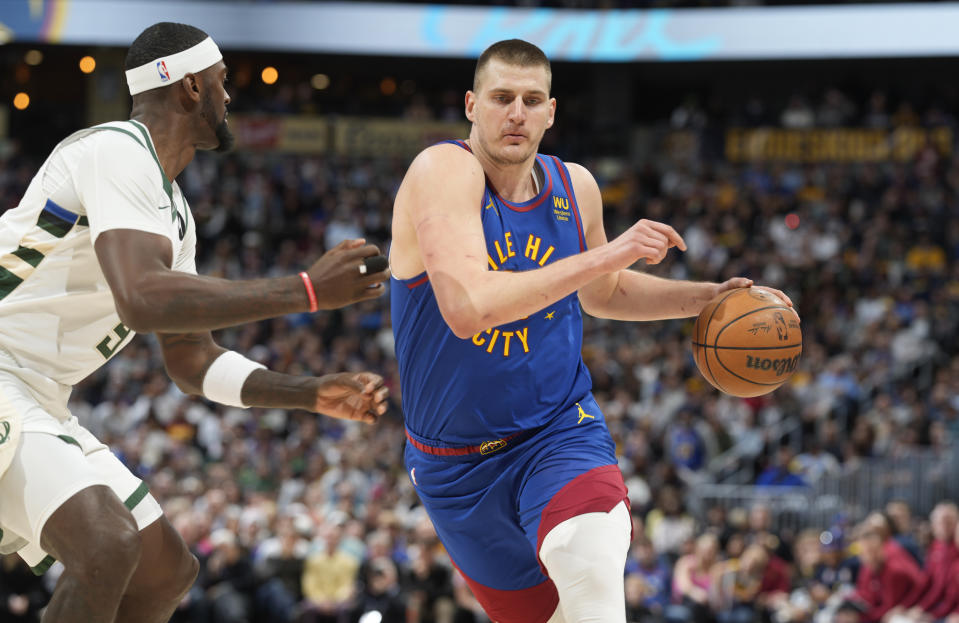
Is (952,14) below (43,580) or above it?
above

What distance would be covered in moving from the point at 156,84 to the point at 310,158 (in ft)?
67.3

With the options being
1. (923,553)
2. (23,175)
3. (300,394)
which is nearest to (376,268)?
(300,394)

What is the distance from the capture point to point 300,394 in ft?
14.1

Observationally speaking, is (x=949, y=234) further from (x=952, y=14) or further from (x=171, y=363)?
(x=171, y=363)

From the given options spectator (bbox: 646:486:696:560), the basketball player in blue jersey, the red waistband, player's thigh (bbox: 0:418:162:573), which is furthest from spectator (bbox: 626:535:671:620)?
player's thigh (bbox: 0:418:162:573)

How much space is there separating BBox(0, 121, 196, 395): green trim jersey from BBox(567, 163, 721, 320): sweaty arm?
1715 millimetres

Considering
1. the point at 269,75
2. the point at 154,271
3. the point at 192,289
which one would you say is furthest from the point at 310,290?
the point at 269,75

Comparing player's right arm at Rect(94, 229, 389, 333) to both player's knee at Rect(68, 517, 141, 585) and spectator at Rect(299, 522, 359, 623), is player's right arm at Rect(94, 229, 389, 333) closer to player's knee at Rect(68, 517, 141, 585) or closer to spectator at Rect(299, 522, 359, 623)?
player's knee at Rect(68, 517, 141, 585)

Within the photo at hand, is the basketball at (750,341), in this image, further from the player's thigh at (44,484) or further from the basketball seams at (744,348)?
the player's thigh at (44,484)

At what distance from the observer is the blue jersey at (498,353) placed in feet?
14.1

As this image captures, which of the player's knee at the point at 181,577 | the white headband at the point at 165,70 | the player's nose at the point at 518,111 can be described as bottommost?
the player's knee at the point at 181,577

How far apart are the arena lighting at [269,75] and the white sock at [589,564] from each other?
24.4m

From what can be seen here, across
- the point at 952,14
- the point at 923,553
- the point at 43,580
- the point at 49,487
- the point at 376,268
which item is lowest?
the point at 43,580

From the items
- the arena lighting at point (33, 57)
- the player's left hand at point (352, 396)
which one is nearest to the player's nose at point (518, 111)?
the player's left hand at point (352, 396)
